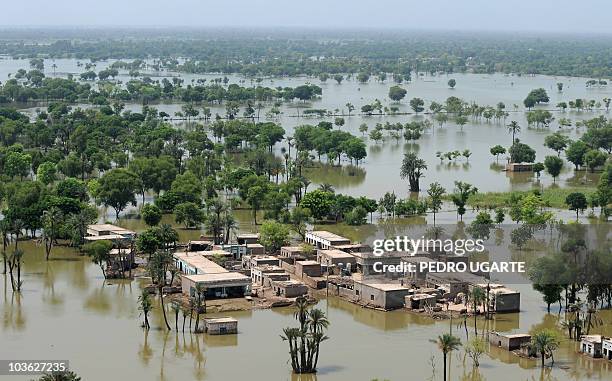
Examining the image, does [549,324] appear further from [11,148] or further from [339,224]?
[11,148]

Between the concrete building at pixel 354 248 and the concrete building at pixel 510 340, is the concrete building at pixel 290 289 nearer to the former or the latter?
the concrete building at pixel 354 248

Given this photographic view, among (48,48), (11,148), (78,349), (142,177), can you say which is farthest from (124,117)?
(48,48)

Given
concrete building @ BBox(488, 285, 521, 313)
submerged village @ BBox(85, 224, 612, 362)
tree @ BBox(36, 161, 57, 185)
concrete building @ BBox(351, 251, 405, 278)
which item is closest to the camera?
submerged village @ BBox(85, 224, 612, 362)

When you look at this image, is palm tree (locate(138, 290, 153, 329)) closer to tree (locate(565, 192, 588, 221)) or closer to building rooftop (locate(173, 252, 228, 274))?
building rooftop (locate(173, 252, 228, 274))

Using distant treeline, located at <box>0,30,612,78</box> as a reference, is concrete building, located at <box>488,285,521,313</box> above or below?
below

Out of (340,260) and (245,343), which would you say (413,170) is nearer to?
(340,260)

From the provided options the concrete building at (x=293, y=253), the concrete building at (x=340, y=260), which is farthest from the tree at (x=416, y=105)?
the concrete building at (x=340, y=260)

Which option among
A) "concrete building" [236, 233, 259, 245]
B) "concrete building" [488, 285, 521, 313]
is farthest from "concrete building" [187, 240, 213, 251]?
"concrete building" [488, 285, 521, 313]
